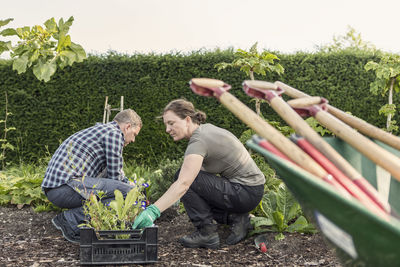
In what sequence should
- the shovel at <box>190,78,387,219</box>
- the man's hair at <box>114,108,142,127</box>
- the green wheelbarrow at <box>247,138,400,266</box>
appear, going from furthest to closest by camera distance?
the man's hair at <box>114,108,142,127</box> → the shovel at <box>190,78,387,219</box> → the green wheelbarrow at <box>247,138,400,266</box>

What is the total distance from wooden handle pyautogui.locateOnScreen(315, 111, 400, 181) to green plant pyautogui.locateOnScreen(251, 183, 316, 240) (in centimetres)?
229

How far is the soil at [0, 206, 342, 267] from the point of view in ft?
9.73

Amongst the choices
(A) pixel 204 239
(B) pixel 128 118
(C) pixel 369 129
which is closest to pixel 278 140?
(C) pixel 369 129

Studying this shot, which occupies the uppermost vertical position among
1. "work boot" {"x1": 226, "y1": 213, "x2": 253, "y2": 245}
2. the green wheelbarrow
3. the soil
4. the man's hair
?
the green wheelbarrow

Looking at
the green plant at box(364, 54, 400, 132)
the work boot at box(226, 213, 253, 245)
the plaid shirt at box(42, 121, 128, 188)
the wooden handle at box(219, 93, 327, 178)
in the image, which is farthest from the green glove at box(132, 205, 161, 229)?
the green plant at box(364, 54, 400, 132)

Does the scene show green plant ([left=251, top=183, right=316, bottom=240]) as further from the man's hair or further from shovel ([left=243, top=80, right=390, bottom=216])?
shovel ([left=243, top=80, right=390, bottom=216])

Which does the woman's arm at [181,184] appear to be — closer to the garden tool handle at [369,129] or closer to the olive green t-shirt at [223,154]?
the olive green t-shirt at [223,154]

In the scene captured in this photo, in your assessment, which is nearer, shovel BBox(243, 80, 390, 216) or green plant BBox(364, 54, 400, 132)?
shovel BBox(243, 80, 390, 216)

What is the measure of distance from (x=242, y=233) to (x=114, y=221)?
1052mm

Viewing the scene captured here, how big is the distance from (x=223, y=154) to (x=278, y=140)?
6.95 feet

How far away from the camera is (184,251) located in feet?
10.5

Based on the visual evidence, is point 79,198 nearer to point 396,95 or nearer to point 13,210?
point 13,210

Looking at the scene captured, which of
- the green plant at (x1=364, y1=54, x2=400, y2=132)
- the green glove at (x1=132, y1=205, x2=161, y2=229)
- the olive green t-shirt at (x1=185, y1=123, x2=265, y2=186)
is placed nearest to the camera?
the green glove at (x1=132, y1=205, x2=161, y2=229)

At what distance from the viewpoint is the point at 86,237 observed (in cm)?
275
